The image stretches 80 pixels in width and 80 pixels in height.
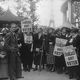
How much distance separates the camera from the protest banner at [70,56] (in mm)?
8180

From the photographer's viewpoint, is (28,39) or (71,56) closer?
(71,56)

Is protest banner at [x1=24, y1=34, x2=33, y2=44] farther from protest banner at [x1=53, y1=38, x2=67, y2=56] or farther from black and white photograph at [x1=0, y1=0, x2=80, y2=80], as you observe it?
protest banner at [x1=53, y1=38, x2=67, y2=56]

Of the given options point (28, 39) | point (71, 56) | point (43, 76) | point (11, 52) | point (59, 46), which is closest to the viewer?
point (11, 52)

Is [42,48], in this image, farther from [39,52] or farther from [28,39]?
[28,39]

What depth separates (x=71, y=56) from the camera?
27.2 ft

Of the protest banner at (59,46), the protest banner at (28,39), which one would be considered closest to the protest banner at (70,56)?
the protest banner at (59,46)

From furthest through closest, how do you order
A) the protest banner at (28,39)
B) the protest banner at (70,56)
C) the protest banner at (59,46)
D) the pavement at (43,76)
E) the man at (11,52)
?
the protest banner at (28,39) < the protest banner at (59,46) < the pavement at (43,76) < the protest banner at (70,56) < the man at (11,52)

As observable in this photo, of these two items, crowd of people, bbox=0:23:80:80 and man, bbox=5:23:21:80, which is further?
crowd of people, bbox=0:23:80:80

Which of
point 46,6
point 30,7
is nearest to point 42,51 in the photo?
point 30,7

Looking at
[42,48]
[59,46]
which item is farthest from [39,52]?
[59,46]

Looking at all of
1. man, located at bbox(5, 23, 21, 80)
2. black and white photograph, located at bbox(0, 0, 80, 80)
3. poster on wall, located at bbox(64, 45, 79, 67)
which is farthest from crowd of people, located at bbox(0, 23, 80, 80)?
man, located at bbox(5, 23, 21, 80)

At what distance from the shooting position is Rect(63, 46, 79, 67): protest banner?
8180 millimetres

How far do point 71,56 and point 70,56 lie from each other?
1.8 inches

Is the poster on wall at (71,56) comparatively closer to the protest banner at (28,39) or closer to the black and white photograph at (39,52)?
the black and white photograph at (39,52)
